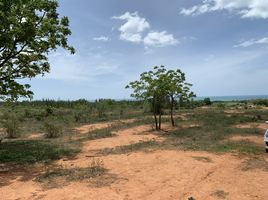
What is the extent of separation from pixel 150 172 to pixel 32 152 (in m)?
6.77

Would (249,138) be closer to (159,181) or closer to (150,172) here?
(150,172)

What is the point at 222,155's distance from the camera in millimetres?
12438

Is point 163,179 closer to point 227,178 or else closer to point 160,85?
point 227,178

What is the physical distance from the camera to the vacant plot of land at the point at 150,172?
819 cm

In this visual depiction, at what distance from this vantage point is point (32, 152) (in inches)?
583

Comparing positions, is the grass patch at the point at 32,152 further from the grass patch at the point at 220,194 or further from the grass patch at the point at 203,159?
the grass patch at the point at 220,194

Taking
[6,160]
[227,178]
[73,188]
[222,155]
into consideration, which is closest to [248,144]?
[222,155]

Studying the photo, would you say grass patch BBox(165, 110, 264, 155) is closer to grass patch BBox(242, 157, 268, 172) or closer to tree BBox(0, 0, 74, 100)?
grass patch BBox(242, 157, 268, 172)

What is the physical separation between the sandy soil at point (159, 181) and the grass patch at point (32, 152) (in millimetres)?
1318

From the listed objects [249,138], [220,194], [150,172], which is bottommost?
[220,194]

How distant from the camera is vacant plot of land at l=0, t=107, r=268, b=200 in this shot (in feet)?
26.9

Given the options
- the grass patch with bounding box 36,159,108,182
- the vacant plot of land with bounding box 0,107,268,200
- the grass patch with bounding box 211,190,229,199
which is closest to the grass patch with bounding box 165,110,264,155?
the vacant plot of land with bounding box 0,107,268,200

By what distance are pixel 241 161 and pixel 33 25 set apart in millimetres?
8806

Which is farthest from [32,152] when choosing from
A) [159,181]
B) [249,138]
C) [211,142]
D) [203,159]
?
[249,138]
